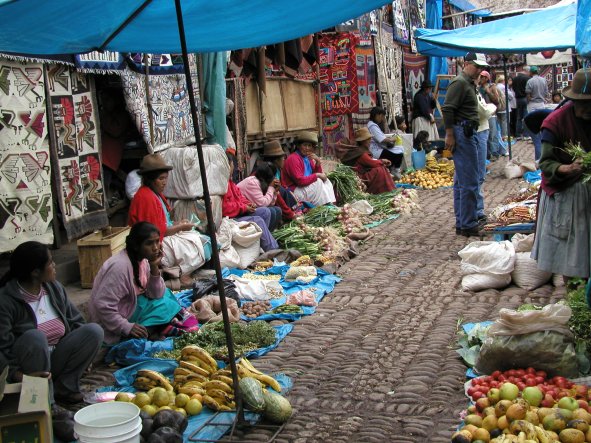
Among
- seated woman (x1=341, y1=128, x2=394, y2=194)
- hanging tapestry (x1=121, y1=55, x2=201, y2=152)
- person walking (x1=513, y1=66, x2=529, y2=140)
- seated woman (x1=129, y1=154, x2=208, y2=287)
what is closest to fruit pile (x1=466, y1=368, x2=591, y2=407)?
seated woman (x1=129, y1=154, x2=208, y2=287)

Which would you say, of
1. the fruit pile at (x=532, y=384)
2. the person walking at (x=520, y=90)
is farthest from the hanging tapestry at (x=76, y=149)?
the person walking at (x=520, y=90)

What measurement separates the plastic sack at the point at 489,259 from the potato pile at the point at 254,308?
2.25m

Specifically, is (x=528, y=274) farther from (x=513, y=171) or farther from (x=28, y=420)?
(x=513, y=171)

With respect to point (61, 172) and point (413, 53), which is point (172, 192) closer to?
point (61, 172)

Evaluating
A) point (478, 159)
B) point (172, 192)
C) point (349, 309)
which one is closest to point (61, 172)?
point (172, 192)

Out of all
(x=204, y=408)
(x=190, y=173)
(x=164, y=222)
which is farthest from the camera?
(x=190, y=173)

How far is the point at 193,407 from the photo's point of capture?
5055 millimetres

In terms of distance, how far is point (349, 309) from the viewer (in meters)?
7.55

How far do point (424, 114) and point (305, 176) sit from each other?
7.58 m

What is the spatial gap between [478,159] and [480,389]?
5.61 metres

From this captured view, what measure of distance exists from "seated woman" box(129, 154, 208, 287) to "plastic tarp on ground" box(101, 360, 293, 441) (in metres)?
1.98

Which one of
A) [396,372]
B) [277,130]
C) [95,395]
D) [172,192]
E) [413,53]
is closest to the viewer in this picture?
[95,395]

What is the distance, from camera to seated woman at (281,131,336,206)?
12.0 meters

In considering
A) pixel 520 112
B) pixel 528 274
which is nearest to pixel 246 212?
pixel 528 274
